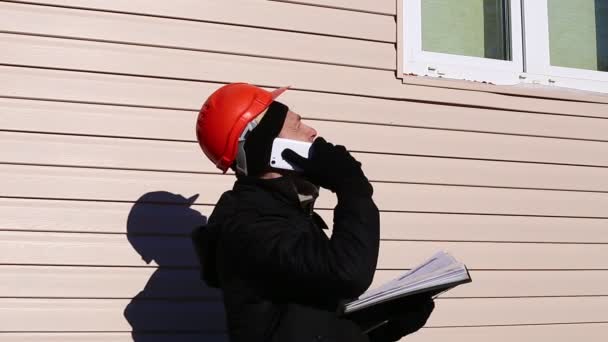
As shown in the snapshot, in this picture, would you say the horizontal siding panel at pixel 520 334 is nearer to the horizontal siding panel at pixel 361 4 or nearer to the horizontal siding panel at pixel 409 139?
the horizontal siding panel at pixel 409 139

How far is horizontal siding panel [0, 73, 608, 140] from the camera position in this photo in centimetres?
389

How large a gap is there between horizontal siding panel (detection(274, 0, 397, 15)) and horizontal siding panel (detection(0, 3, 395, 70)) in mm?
168

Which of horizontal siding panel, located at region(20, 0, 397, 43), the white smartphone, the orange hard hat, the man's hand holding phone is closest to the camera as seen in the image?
the man's hand holding phone

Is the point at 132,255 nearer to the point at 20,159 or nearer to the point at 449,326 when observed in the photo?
the point at 20,159

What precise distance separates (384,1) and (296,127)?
1.98m

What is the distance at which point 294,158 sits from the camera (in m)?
2.71

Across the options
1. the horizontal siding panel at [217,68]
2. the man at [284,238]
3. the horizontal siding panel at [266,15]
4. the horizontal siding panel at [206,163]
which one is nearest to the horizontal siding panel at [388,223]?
the horizontal siding panel at [206,163]

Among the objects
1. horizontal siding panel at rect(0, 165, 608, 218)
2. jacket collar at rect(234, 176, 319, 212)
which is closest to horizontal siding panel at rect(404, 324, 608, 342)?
horizontal siding panel at rect(0, 165, 608, 218)

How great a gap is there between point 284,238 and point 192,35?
1.88m

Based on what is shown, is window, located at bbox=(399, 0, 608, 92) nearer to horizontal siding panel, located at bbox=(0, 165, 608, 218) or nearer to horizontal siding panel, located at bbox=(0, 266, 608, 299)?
horizontal siding panel, located at bbox=(0, 165, 608, 218)

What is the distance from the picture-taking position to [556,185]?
16.0ft

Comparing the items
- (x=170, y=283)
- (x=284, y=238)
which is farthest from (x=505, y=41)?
(x=284, y=238)

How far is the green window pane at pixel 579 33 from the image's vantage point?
5238 mm

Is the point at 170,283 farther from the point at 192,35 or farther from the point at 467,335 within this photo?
the point at 467,335
